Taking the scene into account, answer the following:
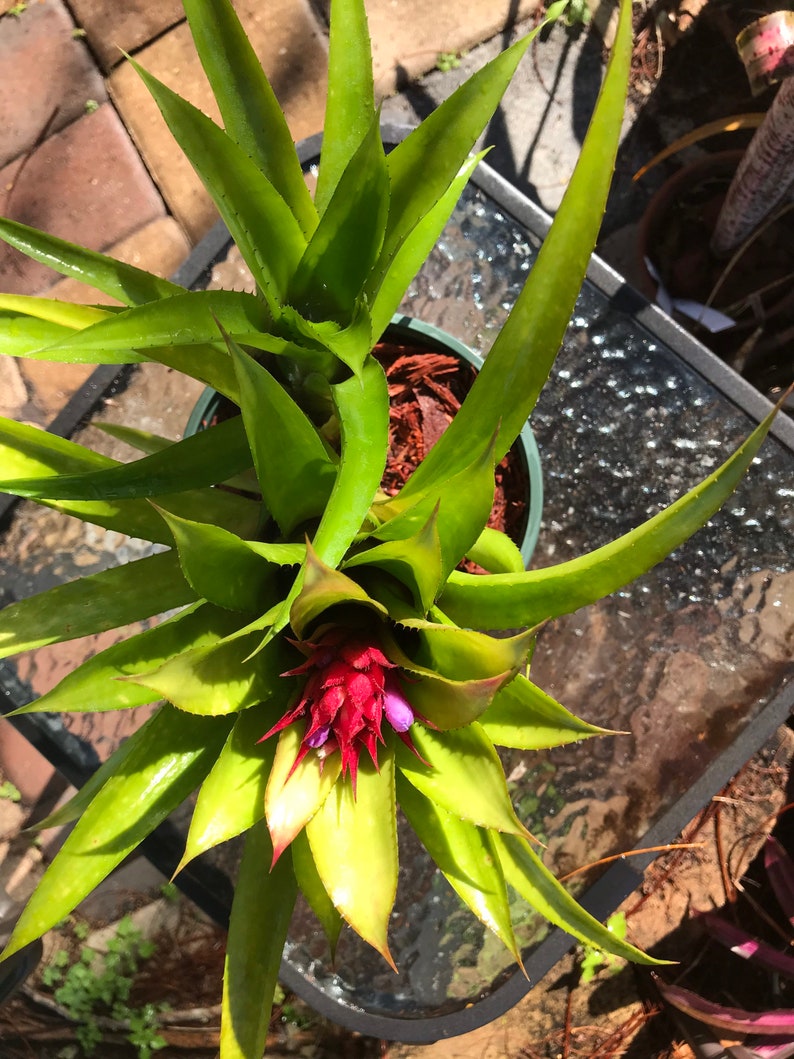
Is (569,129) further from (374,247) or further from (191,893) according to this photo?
(191,893)

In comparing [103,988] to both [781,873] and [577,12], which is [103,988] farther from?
[577,12]

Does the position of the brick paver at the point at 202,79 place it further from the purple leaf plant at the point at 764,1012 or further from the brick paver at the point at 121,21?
the purple leaf plant at the point at 764,1012

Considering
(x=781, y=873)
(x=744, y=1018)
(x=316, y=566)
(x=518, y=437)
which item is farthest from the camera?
(x=781, y=873)

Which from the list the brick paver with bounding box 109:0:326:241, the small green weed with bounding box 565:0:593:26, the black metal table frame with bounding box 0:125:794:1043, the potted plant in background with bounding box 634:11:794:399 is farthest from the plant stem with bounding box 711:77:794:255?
the brick paver with bounding box 109:0:326:241

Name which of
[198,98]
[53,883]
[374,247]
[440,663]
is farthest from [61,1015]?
[198,98]

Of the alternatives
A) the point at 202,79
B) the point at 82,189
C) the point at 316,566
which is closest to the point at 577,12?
the point at 202,79

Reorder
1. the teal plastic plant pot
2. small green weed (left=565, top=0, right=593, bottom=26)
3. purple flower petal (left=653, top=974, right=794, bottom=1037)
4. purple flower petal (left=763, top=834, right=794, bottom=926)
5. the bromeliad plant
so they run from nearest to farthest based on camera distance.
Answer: the bromeliad plant
the teal plastic plant pot
purple flower petal (left=653, top=974, right=794, bottom=1037)
purple flower petal (left=763, top=834, right=794, bottom=926)
small green weed (left=565, top=0, right=593, bottom=26)

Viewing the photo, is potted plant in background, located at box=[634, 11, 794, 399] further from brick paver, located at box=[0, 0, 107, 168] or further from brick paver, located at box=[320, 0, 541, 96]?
brick paver, located at box=[0, 0, 107, 168]
